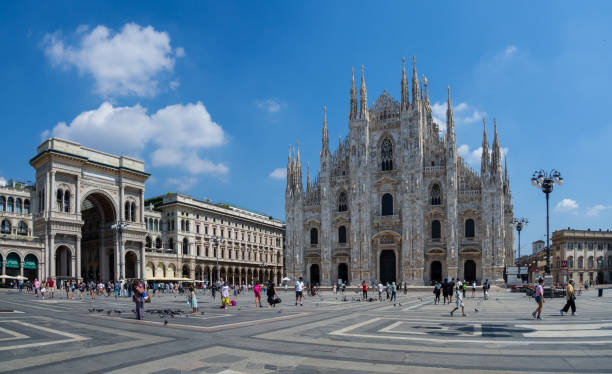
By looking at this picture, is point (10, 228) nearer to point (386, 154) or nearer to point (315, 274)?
point (315, 274)

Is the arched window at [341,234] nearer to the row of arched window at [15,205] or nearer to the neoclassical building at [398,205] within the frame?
the neoclassical building at [398,205]

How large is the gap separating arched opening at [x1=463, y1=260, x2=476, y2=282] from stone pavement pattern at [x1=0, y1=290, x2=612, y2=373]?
129ft

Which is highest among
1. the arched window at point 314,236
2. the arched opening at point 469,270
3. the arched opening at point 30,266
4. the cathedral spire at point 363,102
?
the cathedral spire at point 363,102

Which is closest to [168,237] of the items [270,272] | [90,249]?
[90,249]

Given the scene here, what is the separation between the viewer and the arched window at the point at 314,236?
63.9 m

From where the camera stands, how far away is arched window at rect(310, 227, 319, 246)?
63.9m

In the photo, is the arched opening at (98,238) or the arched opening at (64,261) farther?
the arched opening at (98,238)

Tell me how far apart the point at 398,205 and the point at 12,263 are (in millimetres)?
42813

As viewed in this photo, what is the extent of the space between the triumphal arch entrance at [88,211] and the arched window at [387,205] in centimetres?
3022

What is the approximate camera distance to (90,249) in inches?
2506

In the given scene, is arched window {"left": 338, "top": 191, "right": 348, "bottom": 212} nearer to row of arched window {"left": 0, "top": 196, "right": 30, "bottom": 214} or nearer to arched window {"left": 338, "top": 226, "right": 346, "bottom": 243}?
arched window {"left": 338, "top": 226, "right": 346, "bottom": 243}

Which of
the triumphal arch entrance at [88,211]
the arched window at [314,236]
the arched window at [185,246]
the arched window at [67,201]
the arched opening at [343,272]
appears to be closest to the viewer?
the triumphal arch entrance at [88,211]

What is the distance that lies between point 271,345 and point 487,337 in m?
5.78

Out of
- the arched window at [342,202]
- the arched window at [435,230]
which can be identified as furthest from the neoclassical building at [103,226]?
the arched window at [435,230]
